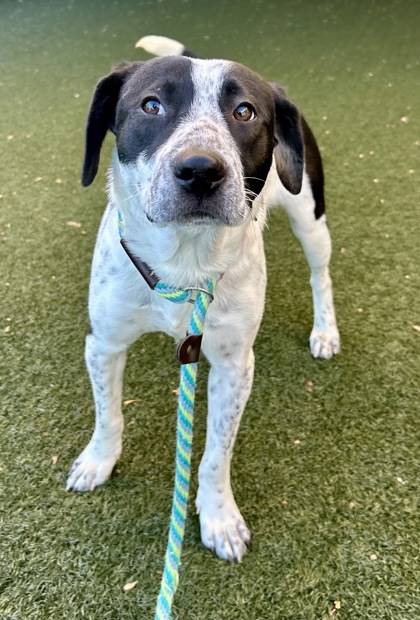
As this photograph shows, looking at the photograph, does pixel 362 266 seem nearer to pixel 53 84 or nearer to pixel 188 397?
pixel 188 397

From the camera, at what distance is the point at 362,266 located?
3355mm

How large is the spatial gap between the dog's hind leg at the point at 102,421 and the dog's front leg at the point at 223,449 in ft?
1.12

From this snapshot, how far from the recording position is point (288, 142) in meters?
1.99

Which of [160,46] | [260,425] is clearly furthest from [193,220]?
[160,46]

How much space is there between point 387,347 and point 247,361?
3.64ft

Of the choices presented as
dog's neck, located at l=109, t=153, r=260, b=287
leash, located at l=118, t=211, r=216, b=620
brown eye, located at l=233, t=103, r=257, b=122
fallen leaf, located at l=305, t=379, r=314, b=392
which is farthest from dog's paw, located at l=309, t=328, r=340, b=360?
brown eye, located at l=233, t=103, r=257, b=122

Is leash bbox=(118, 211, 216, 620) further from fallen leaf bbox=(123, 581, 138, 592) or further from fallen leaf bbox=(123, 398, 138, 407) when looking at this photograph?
fallen leaf bbox=(123, 398, 138, 407)

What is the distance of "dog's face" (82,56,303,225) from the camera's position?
1472 millimetres

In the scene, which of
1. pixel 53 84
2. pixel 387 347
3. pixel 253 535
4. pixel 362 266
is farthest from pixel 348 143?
pixel 253 535

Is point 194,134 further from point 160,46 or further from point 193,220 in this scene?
point 160,46

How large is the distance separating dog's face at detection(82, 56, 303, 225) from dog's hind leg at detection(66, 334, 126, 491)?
23.0 inches

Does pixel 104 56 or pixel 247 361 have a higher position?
pixel 247 361

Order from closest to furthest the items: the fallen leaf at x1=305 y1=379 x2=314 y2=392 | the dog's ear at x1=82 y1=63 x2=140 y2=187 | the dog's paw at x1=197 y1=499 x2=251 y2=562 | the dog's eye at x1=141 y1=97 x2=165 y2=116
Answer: the dog's eye at x1=141 y1=97 x2=165 y2=116
the dog's ear at x1=82 y1=63 x2=140 y2=187
the dog's paw at x1=197 y1=499 x2=251 y2=562
the fallen leaf at x1=305 y1=379 x2=314 y2=392

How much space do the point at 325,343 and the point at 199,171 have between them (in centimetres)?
161
